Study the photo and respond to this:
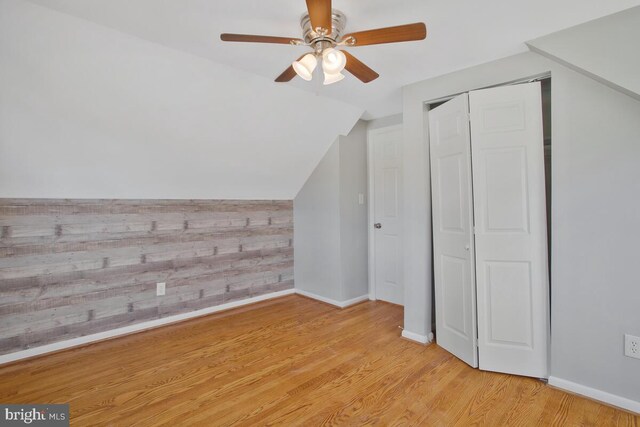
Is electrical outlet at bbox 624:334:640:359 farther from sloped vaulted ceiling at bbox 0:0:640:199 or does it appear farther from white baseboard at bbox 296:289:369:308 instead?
white baseboard at bbox 296:289:369:308

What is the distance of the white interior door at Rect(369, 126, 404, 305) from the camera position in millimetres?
3650

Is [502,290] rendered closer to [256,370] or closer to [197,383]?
[256,370]

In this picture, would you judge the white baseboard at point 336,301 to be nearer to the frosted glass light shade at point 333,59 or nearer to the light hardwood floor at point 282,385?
the light hardwood floor at point 282,385

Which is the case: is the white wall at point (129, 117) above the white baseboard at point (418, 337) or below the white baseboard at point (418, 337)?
above

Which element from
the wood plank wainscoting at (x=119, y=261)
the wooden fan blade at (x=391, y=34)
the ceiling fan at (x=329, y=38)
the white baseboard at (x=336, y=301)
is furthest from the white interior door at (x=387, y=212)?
the wooden fan blade at (x=391, y=34)

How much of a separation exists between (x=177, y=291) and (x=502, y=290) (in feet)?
9.79

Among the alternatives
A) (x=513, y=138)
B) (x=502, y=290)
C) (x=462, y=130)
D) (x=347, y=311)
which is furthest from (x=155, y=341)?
(x=513, y=138)

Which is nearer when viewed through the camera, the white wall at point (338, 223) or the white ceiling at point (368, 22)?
the white ceiling at point (368, 22)

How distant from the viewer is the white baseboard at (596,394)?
1.79 metres

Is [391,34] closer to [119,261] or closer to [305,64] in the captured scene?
[305,64]

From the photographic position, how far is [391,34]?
59.5 inches

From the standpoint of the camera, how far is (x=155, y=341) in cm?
277

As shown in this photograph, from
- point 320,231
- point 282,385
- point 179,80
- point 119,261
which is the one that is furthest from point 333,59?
point 119,261

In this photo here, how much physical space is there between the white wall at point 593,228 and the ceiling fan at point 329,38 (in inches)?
48.2
